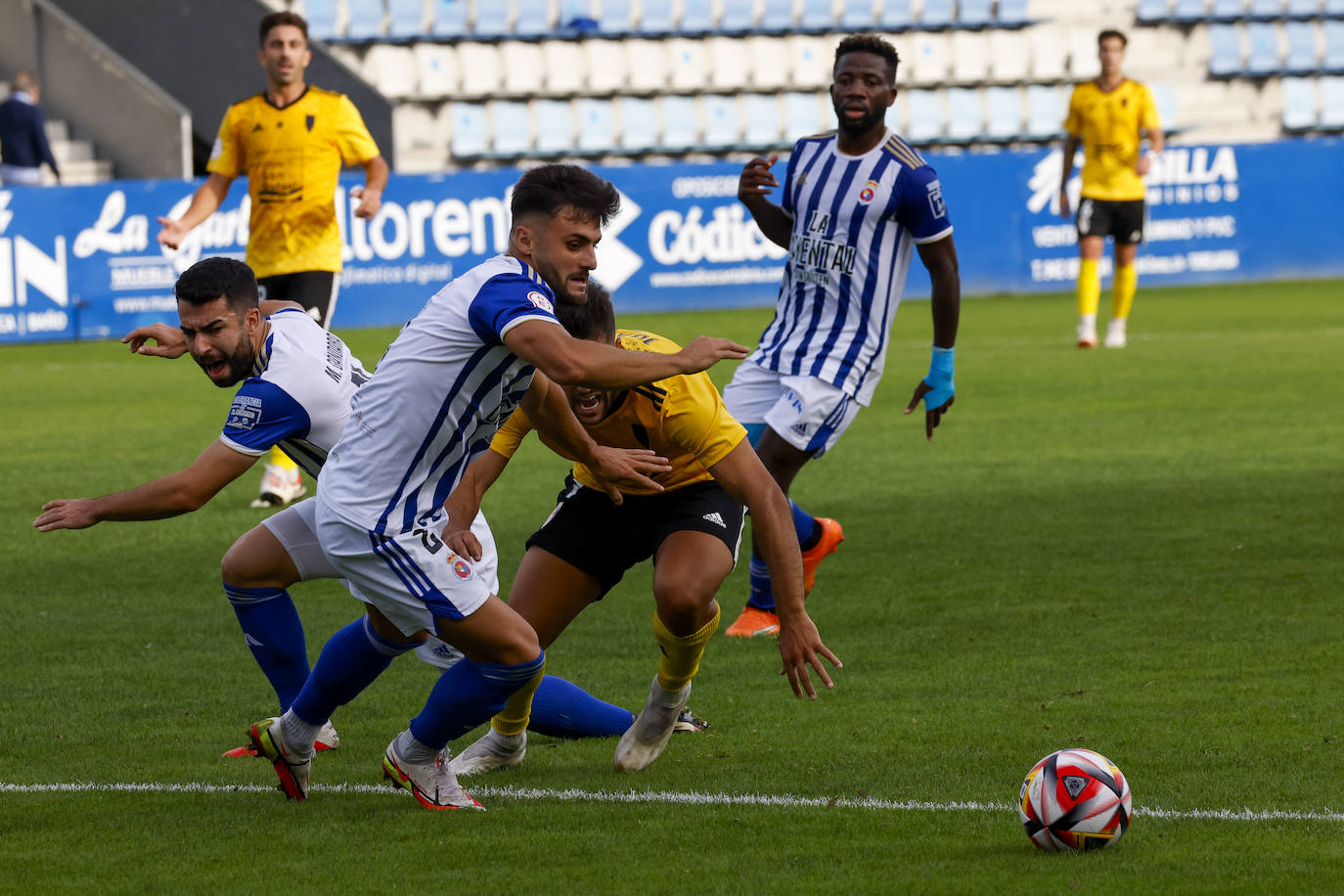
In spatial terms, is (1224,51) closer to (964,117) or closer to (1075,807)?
(964,117)

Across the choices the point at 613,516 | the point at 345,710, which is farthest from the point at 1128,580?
the point at 345,710

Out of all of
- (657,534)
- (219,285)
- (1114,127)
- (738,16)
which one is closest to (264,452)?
(219,285)

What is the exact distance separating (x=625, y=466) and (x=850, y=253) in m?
2.77

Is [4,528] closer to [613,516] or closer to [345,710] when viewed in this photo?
[345,710]

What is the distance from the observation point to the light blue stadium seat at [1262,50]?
3069cm

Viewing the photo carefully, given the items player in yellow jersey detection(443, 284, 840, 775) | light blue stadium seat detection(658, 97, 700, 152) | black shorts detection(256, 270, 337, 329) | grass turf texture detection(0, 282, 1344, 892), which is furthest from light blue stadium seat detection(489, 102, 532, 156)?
player in yellow jersey detection(443, 284, 840, 775)

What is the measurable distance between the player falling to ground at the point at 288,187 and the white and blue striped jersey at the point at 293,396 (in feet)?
15.2

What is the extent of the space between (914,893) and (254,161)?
6995 millimetres

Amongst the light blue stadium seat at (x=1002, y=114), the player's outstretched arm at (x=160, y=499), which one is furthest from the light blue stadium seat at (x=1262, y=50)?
the player's outstretched arm at (x=160, y=499)

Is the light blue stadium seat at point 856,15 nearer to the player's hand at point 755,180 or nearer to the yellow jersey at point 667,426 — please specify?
the player's hand at point 755,180

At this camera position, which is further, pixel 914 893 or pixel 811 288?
pixel 811 288

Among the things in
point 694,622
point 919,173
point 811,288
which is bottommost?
point 694,622

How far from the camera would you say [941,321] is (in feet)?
22.6

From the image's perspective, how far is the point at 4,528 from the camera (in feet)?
30.2
